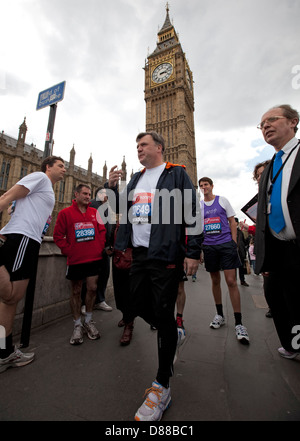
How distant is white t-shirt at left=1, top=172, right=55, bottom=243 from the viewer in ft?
6.18

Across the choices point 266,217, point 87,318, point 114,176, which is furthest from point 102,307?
point 266,217

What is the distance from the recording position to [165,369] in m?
1.37

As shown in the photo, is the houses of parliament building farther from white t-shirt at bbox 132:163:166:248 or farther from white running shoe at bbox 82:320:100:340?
white t-shirt at bbox 132:163:166:248

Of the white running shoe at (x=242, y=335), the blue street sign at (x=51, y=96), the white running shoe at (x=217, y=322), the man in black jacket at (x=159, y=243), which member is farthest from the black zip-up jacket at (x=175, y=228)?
the blue street sign at (x=51, y=96)

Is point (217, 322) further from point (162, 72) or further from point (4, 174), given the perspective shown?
point (162, 72)

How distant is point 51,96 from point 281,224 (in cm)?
418

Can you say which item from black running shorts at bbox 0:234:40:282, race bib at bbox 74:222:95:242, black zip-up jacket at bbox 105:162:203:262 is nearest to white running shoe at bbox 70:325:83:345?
black running shorts at bbox 0:234:40:282

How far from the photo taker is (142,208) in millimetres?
1714

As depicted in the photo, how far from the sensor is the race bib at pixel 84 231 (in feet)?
8.76

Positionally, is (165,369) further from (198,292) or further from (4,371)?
(198,292)

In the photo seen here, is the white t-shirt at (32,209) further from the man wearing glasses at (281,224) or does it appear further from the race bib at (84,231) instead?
the man wearing glasses at (281,224)

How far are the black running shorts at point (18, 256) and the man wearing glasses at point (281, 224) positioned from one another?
6.93 feet
